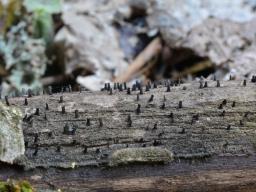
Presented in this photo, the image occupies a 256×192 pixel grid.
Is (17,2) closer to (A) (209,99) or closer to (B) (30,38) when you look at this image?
(B) (30,38)

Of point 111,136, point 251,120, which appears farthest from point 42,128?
point 251,120

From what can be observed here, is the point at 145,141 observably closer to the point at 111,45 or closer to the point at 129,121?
the point at 129,121

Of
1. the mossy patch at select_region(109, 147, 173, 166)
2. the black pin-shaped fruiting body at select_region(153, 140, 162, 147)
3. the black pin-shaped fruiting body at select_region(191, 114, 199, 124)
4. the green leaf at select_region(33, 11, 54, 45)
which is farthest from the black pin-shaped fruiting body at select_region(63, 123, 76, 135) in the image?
the green leaf at select_region(33, 11, 54, 45)

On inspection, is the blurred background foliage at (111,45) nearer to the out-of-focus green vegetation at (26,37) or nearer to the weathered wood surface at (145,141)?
the out-of-focus green vegetation at (26,37)

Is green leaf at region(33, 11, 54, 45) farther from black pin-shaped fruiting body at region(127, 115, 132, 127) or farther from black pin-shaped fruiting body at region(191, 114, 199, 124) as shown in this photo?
black pin-shaped fruiting body at region(191, 114, 199, 124)

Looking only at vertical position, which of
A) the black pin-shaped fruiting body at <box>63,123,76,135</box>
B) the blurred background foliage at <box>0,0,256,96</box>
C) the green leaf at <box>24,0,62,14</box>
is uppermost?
the green leaf at <box>24,0,62,14</box>

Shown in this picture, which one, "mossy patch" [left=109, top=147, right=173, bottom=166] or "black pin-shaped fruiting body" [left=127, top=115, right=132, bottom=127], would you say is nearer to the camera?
"mossy patch" [left=109, top=147, right=173, bottom=166]

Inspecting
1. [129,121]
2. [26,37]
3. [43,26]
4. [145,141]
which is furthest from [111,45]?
[145,141]

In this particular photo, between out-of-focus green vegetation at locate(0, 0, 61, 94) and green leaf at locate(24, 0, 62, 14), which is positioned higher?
green leaf at locate(24, 0, 62, 14)
